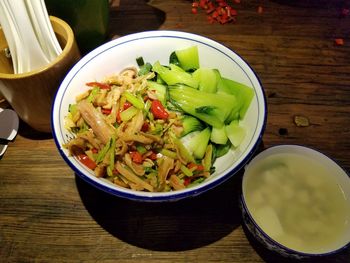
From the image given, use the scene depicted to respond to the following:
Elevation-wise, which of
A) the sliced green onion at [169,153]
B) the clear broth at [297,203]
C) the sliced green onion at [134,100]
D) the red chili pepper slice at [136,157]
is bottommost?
the clear broth at [297,203]

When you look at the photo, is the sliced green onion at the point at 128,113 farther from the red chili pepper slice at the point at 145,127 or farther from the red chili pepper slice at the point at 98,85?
the red chili pepper slice at the point at 98,85

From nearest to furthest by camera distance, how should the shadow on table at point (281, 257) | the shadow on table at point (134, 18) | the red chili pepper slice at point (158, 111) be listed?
the shadow on table at point (281, 257)
the red chili pepper slice at point (158, 111)
the shadow on table at point (134, 18)

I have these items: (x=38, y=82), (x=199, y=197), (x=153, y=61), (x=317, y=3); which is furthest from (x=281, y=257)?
(x=317, y=3)

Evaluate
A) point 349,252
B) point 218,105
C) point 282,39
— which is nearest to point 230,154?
point 218,105

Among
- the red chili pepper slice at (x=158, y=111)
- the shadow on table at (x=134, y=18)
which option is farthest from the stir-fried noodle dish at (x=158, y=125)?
the shadow on table at (x=134, y=18)

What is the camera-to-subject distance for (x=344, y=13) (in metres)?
1.79

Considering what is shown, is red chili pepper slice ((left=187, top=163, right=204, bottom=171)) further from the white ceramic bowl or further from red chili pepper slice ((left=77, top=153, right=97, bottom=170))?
red chili pepper slice ((left=77, top=153, right=97, bottom=170))

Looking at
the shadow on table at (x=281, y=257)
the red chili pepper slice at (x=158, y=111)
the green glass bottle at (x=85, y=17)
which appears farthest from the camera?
the green glass bottle at (x=85, y=17)

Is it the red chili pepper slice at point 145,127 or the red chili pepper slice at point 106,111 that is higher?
the red chili pepper slice at point 106,111

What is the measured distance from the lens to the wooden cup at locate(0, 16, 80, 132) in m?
1.10

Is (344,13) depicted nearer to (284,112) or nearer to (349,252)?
(284,112)

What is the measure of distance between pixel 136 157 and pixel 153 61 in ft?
1.58

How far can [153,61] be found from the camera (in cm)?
136

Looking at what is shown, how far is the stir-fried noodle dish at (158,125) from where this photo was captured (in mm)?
1039
